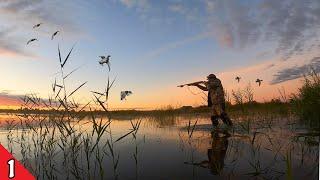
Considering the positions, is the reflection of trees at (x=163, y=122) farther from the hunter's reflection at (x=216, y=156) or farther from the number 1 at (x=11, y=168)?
the number 1 at (x=11, y=168)

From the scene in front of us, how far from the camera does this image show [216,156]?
7.71 meters

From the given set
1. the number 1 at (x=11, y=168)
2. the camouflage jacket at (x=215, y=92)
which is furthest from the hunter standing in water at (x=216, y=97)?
the number 1 at (x=11, y=168)

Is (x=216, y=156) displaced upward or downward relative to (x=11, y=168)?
downward

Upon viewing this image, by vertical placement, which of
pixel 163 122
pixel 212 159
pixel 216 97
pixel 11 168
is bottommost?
pixel 212 159

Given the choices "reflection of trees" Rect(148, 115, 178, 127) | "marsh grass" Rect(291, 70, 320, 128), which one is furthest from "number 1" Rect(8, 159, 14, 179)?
"reflection of trees" Rect(148, 115, 178, 127)

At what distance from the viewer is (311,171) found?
20.1 ft

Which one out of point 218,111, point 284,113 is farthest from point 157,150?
point 284,113

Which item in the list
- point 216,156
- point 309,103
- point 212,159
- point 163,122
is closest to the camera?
point 212,159

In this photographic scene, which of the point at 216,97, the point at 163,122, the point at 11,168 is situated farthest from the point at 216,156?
the point at 163,122

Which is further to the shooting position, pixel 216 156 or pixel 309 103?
pixel 309 103

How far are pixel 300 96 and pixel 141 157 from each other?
7497 millimetres

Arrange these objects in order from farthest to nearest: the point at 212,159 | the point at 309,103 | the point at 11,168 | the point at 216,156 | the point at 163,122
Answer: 1. the point at 163,122
2. the point at 309,103
3. the point at 216,156
4. the point at 212,159
5. the point at 11,168

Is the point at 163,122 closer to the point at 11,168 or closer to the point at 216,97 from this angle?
the point at 216,97

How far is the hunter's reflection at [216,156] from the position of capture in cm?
659
